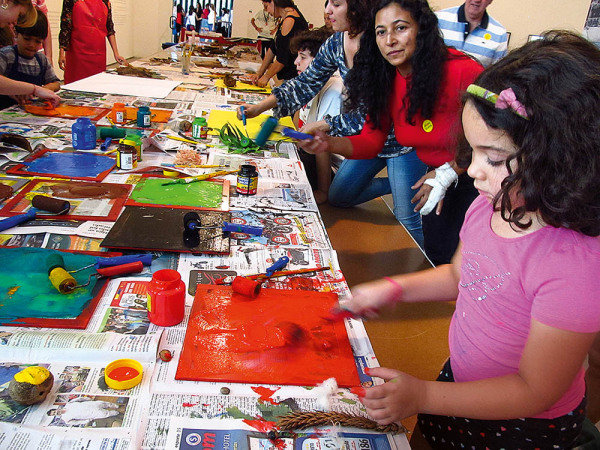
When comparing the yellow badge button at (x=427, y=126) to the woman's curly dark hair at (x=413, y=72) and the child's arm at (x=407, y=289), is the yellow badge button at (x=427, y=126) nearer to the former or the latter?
the woman's curly dark hair at (x=413, y=72)

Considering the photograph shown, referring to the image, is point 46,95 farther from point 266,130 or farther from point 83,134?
point 266,130

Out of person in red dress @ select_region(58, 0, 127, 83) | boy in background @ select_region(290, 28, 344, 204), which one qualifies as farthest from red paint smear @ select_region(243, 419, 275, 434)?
person in red dress @ select_region(58, 0, 127, 83)

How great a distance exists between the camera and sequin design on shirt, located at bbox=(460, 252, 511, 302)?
0.95 meters

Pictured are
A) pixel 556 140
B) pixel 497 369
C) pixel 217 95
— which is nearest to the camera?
pixel 556 140

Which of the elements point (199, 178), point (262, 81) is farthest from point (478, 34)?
point (199, 178)

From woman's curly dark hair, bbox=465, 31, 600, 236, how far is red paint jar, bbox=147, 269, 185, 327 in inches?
27.0

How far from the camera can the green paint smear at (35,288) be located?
38.9 inches

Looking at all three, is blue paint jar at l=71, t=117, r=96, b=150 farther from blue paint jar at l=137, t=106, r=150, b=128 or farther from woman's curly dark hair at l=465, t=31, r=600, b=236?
woman's curly dark hair at l=465, t=31, r=600, b=236

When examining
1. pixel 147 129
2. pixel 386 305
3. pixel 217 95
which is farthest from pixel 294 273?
pixel 217 95

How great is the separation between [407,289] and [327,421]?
426 millimetres

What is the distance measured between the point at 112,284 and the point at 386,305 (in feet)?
2.18

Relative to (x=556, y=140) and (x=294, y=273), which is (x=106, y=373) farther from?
(x=556, y=140)

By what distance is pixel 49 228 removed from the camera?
1347mm

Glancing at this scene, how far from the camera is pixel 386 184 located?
3.29 m
